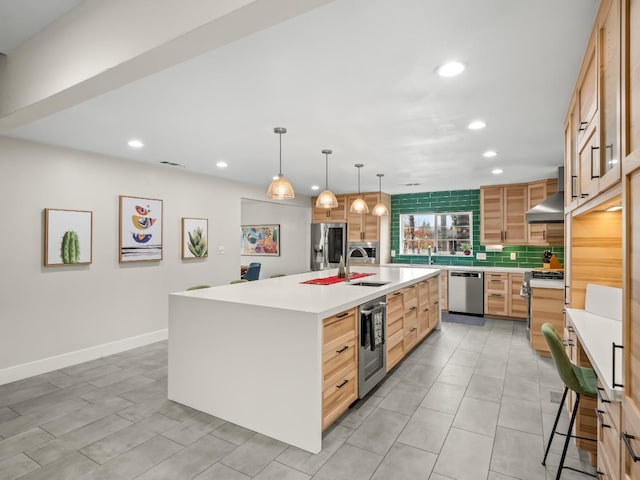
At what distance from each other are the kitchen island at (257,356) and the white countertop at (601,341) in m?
1.38

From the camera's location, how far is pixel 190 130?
321 cm

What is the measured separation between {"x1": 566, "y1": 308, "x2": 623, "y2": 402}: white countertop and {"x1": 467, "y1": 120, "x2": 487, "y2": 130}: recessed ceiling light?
1630mm

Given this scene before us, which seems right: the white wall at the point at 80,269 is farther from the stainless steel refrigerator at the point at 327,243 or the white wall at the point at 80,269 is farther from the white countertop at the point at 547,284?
the white countertop at the point at 547,284

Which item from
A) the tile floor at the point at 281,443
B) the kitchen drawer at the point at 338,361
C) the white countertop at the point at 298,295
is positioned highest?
the white countertop at the point at 298,295

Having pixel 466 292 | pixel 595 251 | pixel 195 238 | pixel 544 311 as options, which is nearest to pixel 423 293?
pixel 544 311

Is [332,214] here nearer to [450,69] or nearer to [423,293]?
[423,293]

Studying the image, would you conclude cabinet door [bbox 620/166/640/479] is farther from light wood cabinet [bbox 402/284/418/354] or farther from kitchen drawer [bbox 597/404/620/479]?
light wood cabinet [bbox 402/284/418/354]

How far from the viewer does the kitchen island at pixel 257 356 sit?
7.32 ft

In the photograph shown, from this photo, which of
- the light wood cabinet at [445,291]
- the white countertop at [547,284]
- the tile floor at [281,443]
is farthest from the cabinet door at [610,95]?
the light wood cabinet at [445,291]

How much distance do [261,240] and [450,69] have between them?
6648 mm

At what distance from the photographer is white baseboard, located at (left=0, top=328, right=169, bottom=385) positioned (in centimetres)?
340

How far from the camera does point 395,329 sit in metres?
3.54

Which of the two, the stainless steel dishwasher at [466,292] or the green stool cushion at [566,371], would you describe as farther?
the stainless steel dishwasher at [466,292]

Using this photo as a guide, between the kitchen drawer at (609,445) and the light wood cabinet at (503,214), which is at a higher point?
the light wood cabinet at (503,214)
